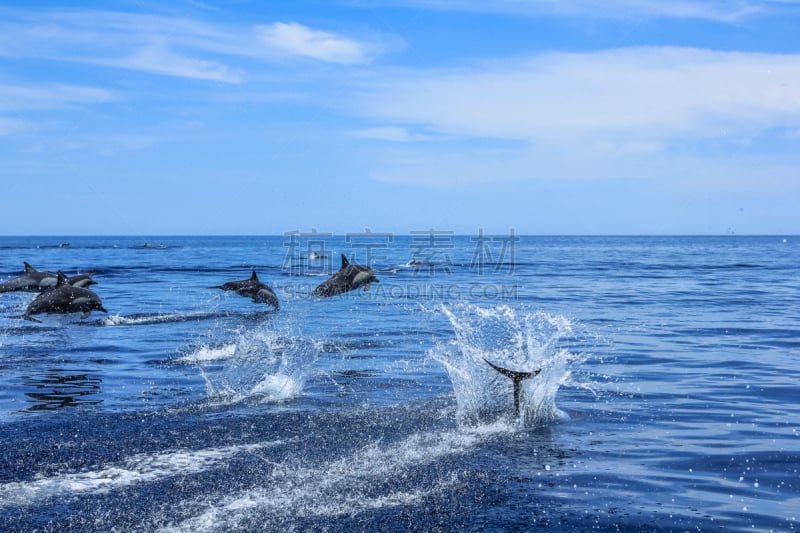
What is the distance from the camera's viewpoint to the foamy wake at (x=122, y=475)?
6547 millimetres

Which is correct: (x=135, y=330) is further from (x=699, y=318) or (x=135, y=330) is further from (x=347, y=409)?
(x=699, y=318)

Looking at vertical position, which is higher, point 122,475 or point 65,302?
point 65,302

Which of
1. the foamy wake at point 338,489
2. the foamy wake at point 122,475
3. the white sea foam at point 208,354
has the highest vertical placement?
the foamy wake at point 338,489

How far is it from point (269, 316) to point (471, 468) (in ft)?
51.9

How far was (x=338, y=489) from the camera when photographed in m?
6.62

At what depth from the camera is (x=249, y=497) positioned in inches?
254

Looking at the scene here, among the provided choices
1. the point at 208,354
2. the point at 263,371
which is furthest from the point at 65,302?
the point at 263,371

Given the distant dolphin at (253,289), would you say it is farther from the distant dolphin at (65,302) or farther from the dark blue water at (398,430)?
the dark blue water at (398,430)

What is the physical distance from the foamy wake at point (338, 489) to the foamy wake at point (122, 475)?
0.80m

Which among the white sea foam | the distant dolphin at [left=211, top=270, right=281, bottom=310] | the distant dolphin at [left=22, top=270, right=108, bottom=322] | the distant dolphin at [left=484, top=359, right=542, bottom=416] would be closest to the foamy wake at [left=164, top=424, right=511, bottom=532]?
the distant dolphin at [left=484, top=359, right=542, bottom=416]

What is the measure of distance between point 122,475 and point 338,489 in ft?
7.35

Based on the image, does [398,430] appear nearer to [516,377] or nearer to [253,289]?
[516,377]

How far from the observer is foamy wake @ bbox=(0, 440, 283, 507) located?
21.5 ft

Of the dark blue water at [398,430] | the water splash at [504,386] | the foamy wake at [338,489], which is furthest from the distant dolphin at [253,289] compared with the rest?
the foamy wake at [338,489]
